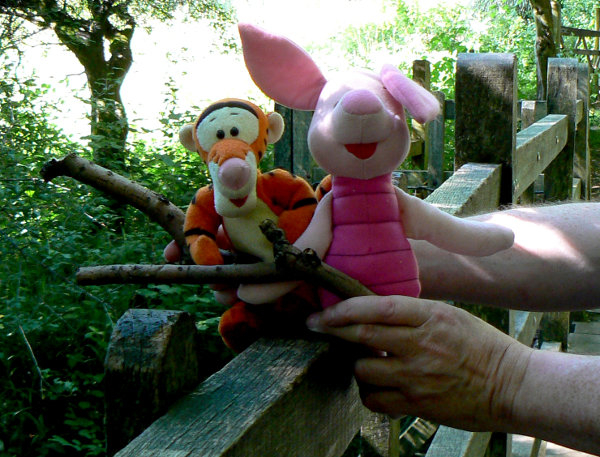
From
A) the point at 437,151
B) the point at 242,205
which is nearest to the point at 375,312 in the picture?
the point at 242,205

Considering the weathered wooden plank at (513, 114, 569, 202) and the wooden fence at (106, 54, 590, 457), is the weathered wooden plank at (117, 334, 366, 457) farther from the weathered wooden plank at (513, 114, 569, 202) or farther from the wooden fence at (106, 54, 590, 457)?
the weathered wooden plank at (513, 114, 569, 202)

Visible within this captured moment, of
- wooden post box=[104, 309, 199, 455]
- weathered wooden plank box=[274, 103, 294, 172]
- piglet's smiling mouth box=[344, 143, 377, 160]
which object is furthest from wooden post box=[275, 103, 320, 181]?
wooden post box=[104, 309, 199, 455]

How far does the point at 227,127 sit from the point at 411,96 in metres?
0.26

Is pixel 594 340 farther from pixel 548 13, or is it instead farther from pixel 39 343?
pixel 548 13

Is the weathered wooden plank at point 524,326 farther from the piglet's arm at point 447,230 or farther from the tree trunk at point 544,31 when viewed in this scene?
the tree trunk at point 544,31

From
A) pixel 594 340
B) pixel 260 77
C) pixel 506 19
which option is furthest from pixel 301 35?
pixel 260 77

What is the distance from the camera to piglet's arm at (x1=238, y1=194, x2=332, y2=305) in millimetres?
965

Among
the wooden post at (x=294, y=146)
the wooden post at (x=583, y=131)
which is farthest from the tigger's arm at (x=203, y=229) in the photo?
the wooden post at (x=583, y=131)

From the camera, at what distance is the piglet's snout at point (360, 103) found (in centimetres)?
95

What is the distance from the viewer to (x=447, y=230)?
1080 millimetres

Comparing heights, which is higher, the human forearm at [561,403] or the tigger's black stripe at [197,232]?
the tigger's black stripe at [197,232]

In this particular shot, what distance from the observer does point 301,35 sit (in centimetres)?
1591

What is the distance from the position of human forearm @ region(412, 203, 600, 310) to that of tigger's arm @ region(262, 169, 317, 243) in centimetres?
60

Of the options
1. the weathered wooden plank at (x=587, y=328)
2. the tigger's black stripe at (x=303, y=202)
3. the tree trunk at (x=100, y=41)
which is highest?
the tree trunk at (x=100, y=41)
